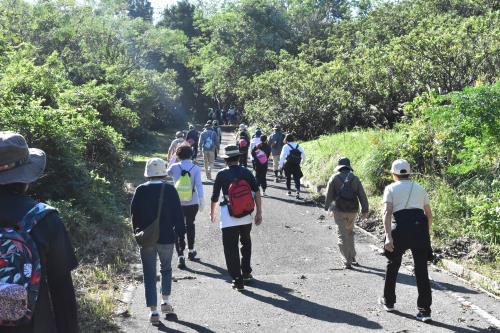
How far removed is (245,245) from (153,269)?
182 cm

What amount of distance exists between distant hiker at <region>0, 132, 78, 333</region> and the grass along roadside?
6730 millimetres

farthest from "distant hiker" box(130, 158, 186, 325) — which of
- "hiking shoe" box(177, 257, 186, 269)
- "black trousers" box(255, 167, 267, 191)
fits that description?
"black trousers" box(255, 167, 267, 191)

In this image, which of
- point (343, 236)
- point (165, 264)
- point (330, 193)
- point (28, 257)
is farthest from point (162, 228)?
point (28, 257)

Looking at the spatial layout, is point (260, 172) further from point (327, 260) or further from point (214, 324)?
point (214, 324)

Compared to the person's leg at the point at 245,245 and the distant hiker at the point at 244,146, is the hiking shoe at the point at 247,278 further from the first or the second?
the distant hiker at the point at 244,146

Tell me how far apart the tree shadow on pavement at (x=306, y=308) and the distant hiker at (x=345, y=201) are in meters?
1.64

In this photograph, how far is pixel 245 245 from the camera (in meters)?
8.35

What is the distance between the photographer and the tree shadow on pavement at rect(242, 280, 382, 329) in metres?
6.88

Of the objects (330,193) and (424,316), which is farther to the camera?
(330,193)

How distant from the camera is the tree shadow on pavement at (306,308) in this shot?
22.6ft

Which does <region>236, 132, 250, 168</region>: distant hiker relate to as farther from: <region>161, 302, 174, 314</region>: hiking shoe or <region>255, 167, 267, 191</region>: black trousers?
<region>161, 302, 174, 314</region>: hiking shoe

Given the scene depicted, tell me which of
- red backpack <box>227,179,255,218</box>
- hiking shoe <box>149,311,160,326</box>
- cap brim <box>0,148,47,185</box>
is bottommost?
hiking shoe <box>149,311,160,326</box>

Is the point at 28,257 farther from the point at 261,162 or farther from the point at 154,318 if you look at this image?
the point at 261,162

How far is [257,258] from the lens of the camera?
10.1m
